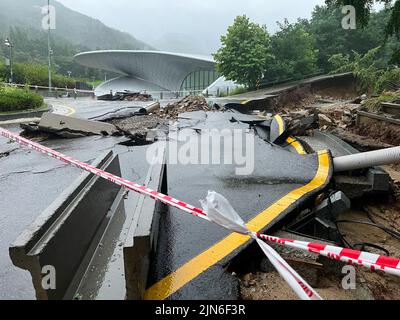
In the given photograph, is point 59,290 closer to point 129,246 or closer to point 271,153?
point 129,246

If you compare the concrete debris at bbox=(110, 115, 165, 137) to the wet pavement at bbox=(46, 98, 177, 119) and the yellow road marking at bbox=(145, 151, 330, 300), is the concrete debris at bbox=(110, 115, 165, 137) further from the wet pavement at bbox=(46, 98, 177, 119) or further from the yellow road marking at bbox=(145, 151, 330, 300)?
the yellow road marking at bbox=(145, 151, 330, 300)

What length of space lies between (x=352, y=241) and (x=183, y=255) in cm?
233

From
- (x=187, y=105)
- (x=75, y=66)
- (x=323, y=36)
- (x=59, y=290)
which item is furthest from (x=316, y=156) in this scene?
(x=75, y=66)

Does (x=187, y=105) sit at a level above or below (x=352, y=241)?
above

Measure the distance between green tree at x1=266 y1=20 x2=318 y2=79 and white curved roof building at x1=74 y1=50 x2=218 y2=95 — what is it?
20123 millimetres

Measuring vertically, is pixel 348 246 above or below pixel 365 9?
below

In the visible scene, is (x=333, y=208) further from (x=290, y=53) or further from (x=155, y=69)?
(x=155, y=69)

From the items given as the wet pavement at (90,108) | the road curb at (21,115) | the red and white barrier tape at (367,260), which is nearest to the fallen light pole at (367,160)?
the red and white barrier tape at (367,260)

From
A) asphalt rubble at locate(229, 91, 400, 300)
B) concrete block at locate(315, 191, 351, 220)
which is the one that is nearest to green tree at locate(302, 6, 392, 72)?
asphalt rubble at locate(229, 91, 400, 300)

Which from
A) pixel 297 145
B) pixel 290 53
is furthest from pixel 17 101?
pixel 290 53

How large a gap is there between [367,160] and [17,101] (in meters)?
15.9

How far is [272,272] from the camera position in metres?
2.73

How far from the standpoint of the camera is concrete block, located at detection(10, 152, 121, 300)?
77.7 inches

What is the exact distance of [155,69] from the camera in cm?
5847
